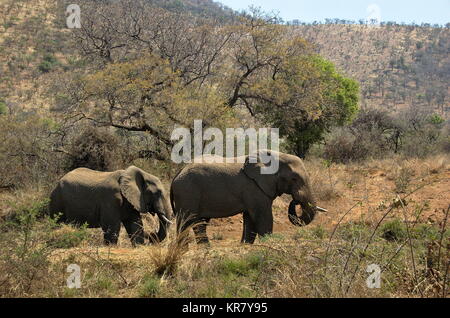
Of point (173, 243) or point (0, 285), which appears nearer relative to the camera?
point (0, 285)

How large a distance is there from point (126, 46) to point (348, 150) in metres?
10.1

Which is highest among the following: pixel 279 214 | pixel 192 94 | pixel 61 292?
pixel 192 94

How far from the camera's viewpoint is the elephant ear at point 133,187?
1032cm

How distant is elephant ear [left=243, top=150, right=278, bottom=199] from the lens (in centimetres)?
980

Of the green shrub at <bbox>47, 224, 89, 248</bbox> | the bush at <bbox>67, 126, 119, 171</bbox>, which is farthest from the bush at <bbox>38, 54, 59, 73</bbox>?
the green shrub at <bbox>47, 224, 89, 248</bbox>

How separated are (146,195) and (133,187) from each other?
36 cm

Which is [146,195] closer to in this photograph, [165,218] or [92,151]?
[165,218]

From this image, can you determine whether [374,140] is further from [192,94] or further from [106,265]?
[106,265]

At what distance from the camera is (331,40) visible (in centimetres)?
6706

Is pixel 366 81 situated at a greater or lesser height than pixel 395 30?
lesser

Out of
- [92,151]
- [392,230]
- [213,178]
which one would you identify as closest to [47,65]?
[92,151]

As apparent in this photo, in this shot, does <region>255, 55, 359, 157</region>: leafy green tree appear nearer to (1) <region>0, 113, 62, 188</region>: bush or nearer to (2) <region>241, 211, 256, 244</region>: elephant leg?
(1) <region>0, 113, 62, 188</region>: bush
